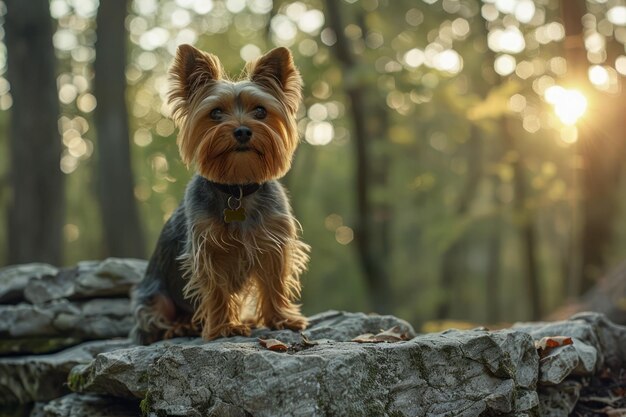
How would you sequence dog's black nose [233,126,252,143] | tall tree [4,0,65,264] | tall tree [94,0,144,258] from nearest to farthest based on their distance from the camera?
dog's black nose [233,126,252,143] < tall tree [4,0,65,264] < tall tree [94,0,144,258]

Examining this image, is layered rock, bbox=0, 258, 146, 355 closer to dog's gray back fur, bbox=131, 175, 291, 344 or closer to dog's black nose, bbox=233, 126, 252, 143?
dog's gray back fur, bbox=131, 175, 291, 344

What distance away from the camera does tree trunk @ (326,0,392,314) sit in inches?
629

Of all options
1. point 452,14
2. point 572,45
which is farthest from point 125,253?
point 452,14

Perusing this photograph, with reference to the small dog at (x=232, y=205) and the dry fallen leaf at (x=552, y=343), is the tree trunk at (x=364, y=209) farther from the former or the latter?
the dry fallen leaf at (x=552, y=343)

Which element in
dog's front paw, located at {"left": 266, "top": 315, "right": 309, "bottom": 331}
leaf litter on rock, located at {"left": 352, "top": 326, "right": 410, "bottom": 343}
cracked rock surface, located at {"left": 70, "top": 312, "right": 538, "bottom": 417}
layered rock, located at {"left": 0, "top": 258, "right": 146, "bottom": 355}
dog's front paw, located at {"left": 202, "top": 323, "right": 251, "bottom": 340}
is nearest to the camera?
cracked rock surface, located at {"left": 70, "top": 312, "right": 538, "bottom": 417}

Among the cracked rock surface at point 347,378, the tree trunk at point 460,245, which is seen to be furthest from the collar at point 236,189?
the tree trunk at point 460,245

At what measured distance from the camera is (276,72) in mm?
5715

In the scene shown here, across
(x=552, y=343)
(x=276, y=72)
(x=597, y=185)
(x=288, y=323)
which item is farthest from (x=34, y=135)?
(x=597, y=185)

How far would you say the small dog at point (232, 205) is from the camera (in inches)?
208

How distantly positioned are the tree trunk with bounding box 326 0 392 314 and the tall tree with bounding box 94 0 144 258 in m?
5.26

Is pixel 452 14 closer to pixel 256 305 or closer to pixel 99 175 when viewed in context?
pixel 99 175

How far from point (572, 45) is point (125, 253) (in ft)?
24.9

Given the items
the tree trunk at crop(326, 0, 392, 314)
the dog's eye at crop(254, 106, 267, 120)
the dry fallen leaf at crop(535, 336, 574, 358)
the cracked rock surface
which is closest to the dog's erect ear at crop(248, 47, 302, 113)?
the dog's eye at crop(254, 106, 267, 120)

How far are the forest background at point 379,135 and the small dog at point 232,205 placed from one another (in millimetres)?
5256
